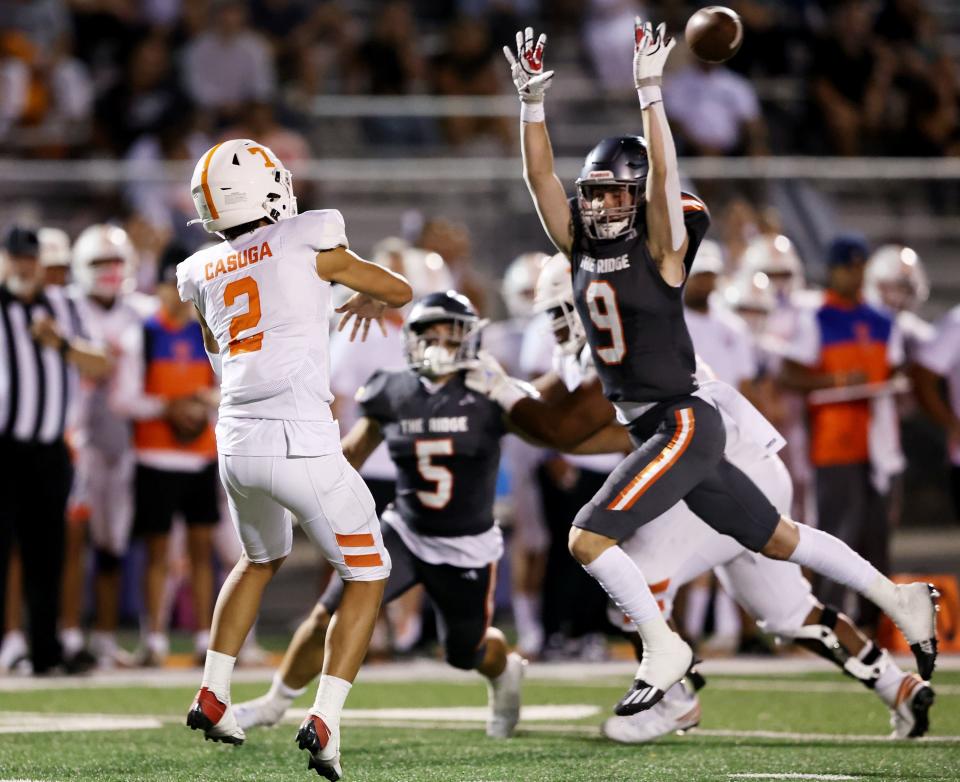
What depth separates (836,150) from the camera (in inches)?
469

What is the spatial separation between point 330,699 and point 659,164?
71.8 inches

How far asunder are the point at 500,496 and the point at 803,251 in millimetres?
2486

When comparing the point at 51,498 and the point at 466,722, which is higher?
the point at 51,498

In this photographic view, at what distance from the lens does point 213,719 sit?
4.85 m

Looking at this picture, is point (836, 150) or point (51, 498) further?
point (836, 150)

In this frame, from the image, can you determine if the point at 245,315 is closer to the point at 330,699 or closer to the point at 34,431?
the point at 330,699

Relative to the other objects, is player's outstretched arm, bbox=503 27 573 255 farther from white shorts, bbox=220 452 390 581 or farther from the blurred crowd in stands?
the blurred crowd in stands

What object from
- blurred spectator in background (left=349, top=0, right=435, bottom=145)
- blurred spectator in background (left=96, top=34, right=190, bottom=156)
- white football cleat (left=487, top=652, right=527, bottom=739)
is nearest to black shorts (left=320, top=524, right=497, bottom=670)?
white football cleat (left=487, top=652, right=527, bottom=739)

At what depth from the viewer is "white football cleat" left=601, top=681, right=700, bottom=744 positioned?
5719mm

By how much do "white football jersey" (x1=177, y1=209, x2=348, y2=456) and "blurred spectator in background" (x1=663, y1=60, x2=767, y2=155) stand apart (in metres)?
6.49

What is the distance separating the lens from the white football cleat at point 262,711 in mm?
5828

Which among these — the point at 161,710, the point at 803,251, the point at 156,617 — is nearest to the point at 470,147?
the point at 803,251

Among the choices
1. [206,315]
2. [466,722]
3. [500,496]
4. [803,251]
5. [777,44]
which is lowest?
[466,722]

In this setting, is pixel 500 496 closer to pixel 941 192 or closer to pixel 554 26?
pixel 941 192
